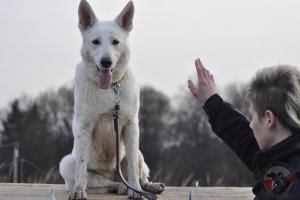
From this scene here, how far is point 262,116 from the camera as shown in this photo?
130 inches

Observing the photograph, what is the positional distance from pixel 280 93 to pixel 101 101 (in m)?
2.84

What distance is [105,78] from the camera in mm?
5711

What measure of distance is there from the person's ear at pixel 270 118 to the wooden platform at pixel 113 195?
2724mm

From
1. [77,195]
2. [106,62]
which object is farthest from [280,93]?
[77,195]

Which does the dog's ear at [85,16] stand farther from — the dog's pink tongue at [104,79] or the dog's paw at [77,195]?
the dog's paw at [77,195]

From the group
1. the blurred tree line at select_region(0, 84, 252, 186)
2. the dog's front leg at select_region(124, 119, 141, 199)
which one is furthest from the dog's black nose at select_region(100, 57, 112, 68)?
the blurred tree line at select_region(0, 84, 252, 186)

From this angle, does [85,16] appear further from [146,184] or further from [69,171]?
[146,184]

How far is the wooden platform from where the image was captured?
583 cm

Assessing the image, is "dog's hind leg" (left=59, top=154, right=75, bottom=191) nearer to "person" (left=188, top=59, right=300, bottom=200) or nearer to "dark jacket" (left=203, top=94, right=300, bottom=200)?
"dark jacket" (left=203, top=94, right=300, bottom=200)

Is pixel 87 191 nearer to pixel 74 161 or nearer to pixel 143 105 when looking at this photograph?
pixel 74 161

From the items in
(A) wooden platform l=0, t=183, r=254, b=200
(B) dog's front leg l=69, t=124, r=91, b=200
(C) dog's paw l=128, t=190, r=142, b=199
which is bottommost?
(A) wooden platform l=0, t=183, r=254, b=200

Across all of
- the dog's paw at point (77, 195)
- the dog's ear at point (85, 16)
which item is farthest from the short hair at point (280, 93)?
the dog's ear at point (85, 16)

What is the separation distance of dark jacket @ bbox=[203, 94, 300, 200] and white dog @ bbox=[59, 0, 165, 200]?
1784 millimetres

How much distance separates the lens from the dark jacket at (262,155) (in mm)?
3229
